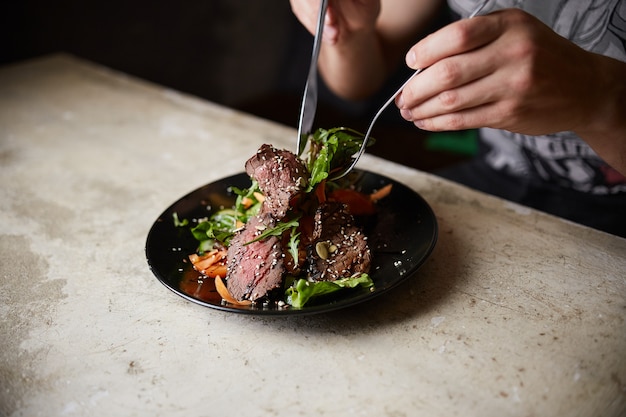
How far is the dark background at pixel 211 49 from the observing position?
11.4 ft

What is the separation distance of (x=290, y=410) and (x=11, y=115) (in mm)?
1926

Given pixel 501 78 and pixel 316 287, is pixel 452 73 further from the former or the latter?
pixel 316 287

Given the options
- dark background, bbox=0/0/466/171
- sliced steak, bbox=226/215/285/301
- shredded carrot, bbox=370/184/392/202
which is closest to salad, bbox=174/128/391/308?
sliced steak, bbox=226/215/285/301

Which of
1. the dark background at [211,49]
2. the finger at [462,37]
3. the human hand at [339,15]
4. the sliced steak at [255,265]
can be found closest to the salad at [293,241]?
the sliced steak at [255,265]

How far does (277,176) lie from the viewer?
114cm

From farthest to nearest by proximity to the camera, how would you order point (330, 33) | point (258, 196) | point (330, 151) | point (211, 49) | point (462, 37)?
point (211, 49) → point (330, 33) → point (258, 196) → point (330, 151) → point (462, 37)

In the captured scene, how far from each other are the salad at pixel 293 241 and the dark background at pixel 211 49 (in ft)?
7.38

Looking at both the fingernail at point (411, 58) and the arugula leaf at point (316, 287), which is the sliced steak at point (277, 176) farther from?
the fingernail at point (411, 58)

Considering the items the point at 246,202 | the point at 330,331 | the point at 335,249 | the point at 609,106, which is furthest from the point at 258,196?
the point at 609,106

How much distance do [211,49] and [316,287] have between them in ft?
11.7

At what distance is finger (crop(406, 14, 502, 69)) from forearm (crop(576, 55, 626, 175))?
0.27 meters

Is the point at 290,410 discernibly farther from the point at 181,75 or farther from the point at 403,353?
the point at 181,75

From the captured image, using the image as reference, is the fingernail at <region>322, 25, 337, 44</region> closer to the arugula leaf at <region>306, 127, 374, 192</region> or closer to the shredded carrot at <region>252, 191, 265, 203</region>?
the arugula leaf at <region>306, 127, 374, 192</region>

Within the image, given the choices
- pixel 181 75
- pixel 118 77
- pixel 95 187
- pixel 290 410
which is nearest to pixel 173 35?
pixel 181 75
